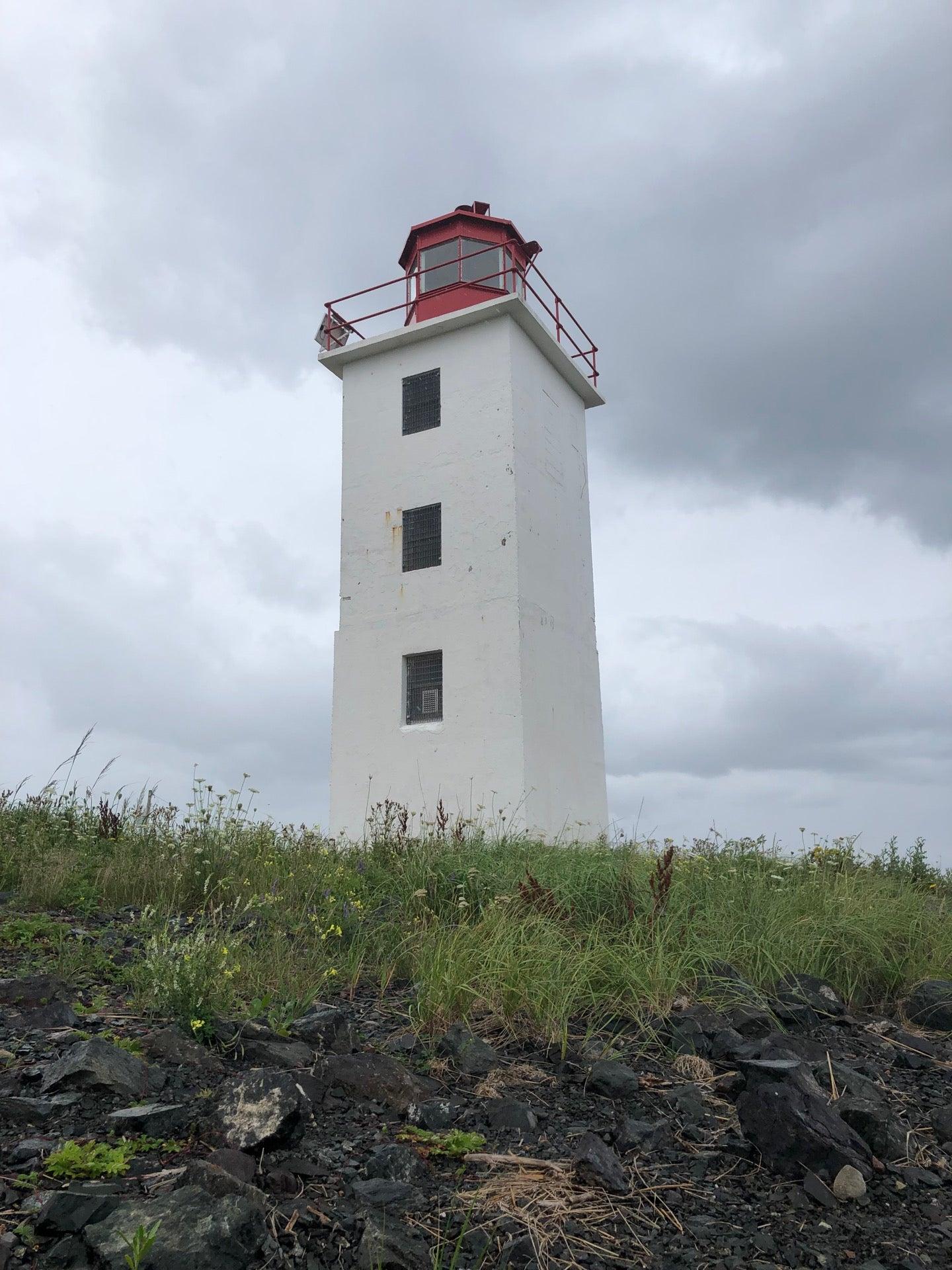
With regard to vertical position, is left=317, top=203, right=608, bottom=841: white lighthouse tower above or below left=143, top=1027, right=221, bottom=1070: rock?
above

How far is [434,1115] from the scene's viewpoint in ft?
13.3

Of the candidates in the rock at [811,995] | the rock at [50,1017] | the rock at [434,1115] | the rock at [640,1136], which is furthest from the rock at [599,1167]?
the rock at [50,1017]

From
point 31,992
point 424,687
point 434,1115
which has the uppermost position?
point 424,687

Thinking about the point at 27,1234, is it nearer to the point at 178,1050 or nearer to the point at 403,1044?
the point at 178,1050

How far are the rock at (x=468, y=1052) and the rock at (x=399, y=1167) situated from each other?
97 centimetres

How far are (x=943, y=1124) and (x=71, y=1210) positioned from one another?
3.70 m

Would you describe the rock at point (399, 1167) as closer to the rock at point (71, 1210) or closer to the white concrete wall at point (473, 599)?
the rock at point (71, 1210)

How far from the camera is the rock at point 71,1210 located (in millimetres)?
3020

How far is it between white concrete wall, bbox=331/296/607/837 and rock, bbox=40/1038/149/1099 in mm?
10078

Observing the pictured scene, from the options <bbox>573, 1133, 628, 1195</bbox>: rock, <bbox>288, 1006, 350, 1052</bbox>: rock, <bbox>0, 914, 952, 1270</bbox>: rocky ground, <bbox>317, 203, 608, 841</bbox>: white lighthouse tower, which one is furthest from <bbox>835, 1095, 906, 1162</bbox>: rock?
<bbox>317, 203, 608, 841</bbox>: white lighthouse tower

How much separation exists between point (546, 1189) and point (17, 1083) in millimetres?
2282

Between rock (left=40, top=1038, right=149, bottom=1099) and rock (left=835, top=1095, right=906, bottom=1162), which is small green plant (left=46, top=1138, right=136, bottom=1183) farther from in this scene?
rock (left=835, top=1095, right=906, bottom=1162)

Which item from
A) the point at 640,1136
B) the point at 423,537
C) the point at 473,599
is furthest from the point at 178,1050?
the point at 423,537

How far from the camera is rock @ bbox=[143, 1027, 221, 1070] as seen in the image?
429 centimetres
